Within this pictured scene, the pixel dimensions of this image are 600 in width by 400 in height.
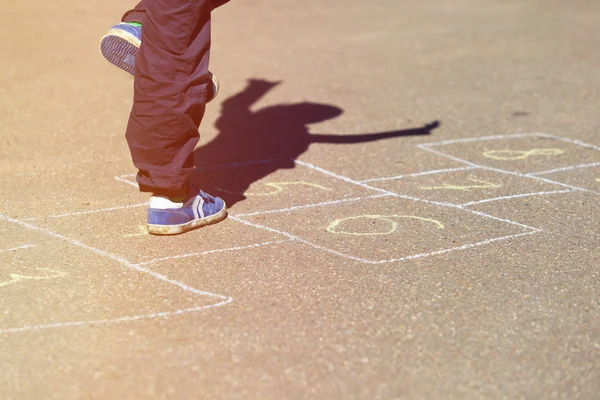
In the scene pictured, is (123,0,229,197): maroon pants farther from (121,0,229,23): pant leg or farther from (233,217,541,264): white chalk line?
(233,217,541,264): white chalk line

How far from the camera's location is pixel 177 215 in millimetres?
4148

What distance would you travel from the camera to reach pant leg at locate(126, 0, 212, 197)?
382cm

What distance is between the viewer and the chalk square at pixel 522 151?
5359 mm

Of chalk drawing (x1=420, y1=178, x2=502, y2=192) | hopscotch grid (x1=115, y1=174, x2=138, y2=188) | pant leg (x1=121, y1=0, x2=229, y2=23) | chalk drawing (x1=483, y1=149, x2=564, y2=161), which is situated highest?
pant leg (x1=121, y1=0, x2=229, y2=23)

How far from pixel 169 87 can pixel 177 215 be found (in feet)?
1.95

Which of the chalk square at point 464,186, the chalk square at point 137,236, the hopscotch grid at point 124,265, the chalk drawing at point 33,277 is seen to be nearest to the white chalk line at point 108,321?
the hopscotch grid at point 124,265

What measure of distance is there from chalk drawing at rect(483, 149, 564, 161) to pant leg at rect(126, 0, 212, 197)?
214cm

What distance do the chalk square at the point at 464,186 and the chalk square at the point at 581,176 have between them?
0.12 metres

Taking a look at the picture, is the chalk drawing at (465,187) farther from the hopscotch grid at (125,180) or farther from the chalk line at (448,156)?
the hopscotch grid at (125,180)

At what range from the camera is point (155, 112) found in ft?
12.8

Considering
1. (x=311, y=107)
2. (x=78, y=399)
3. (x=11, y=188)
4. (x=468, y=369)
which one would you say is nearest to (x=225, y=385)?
(x=78, y=399)

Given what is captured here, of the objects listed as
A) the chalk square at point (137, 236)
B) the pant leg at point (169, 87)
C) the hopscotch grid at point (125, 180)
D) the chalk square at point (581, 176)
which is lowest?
the chalk square at point (581, 176)

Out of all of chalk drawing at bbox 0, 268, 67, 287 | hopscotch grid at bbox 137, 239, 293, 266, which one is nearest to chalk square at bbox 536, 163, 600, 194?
hopscotch grid at bbox 137, 239, 293, 266

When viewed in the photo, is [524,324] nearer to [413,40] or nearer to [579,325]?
[579,325]
